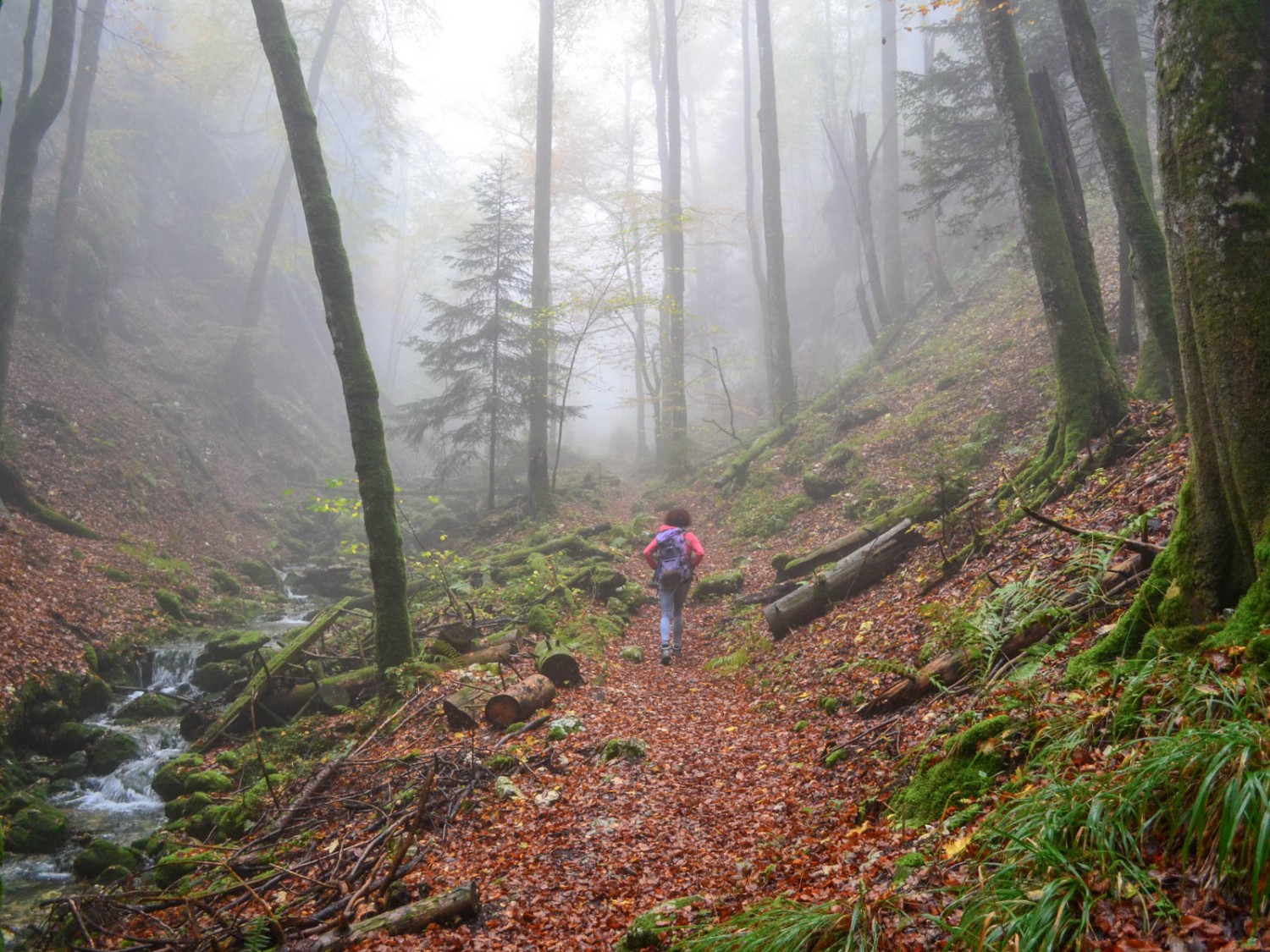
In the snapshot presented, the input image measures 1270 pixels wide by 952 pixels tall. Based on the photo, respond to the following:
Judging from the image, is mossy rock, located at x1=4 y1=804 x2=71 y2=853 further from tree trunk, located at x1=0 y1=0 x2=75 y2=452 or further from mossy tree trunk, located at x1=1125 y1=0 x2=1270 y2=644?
mossy tree trunk, located at x1=1125 y1=0 x2=1270 y2=644

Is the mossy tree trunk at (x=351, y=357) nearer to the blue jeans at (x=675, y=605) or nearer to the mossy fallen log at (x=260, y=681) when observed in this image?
the mossy fallen log at (x=260, y=681)

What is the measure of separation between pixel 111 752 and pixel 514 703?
17.0ft

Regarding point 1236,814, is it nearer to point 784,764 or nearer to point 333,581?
point 784,764

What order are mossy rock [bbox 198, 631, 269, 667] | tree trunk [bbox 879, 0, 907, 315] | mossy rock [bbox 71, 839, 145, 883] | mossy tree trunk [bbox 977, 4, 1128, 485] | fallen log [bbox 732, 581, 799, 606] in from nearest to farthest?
1. mossy rock [bbox 71, 839, 145, 883]
2. mossy tree trunk [bbox 977, 4, 1128, 485]
3. fallen log [bbox 732, 581, 799, 606]
4. mossy rock [bbox 198, 631, 269, 667]
5. tree trunk [bbox 879, 0, 907, 315]

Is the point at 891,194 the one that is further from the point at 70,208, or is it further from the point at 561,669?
the point at 70,208

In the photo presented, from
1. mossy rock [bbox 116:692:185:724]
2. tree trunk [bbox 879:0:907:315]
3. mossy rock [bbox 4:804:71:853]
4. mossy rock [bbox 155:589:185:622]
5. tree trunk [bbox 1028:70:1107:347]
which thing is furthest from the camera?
tree trunk [bbox 879:0:907:315]

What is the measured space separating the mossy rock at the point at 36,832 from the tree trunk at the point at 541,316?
11.5 metres

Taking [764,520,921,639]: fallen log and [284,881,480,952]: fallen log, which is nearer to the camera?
[284,881,480,952]: fallen log

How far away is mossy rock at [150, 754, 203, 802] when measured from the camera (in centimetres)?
741

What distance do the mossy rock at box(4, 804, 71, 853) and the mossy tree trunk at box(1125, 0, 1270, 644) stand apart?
910 cm

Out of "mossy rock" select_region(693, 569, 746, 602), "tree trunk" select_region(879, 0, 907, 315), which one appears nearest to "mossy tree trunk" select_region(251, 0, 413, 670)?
"mossy rock" select_region(693, 569, 746, 602)

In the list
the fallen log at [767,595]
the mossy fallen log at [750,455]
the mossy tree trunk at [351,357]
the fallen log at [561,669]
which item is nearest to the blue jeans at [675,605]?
the fallen log at [767,595]

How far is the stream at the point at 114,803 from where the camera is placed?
5770 mm

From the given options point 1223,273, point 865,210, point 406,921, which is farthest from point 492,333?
point 1223,273
